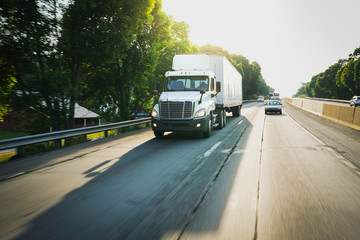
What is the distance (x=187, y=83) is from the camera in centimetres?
1220

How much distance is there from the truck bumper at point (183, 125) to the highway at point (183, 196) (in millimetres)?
2720

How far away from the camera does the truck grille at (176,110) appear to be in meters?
10.6

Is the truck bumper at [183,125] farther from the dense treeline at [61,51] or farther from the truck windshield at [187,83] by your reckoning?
the dense treeline at [61,51]

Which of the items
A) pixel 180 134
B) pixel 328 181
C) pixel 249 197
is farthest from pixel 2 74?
pixel 328 181

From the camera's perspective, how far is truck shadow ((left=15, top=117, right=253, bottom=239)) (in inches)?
124

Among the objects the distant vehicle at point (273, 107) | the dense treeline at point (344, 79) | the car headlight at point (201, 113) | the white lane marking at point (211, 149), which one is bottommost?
the white lane marking at point (211, 149)

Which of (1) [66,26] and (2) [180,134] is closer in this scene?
(1) [66,26]

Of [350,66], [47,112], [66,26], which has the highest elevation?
[350,66]

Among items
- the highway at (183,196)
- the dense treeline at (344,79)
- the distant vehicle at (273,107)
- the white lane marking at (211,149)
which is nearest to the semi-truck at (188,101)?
the white lane marking at (211,149)

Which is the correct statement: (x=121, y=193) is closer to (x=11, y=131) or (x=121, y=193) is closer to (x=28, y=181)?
(x=28, y=181)

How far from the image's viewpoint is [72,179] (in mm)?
5480

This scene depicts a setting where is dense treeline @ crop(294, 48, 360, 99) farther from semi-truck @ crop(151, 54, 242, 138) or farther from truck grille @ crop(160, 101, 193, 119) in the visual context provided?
truck grille @ crop(160, 101, 193, 119)

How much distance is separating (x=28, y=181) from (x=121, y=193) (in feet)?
7.46

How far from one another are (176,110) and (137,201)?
672cm
